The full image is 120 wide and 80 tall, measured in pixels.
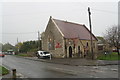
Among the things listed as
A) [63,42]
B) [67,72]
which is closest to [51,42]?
[63,42]

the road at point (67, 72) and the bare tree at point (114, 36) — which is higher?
the bare tree at point (114, 36)

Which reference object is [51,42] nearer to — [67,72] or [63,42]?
[63,42]

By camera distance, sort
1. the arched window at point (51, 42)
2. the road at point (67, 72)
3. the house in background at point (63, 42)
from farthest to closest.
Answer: the arched window at point (51, 42)
the house in background at point (63, 42)
the road at point (67, 72)

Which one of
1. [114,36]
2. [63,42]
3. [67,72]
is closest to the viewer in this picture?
[67,72]

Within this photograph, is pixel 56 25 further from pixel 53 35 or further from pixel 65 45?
pixel 65 45

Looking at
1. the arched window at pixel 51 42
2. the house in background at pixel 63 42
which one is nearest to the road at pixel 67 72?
the house in background at pixel 63 42

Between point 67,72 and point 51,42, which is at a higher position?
point 51,42

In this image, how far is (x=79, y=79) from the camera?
9.66 meters

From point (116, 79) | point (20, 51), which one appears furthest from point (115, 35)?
point (20, 51)

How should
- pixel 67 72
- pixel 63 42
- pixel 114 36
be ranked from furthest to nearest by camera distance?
1. pixel 114 36
2. pixel 63 42
3. pixel 67 72

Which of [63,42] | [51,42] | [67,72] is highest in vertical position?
[51,42]

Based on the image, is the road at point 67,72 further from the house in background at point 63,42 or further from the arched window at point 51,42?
the arched window at point 51,42

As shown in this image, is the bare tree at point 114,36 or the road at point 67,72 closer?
the road at point 67,72

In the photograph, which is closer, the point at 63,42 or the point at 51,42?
the point at 63,42
